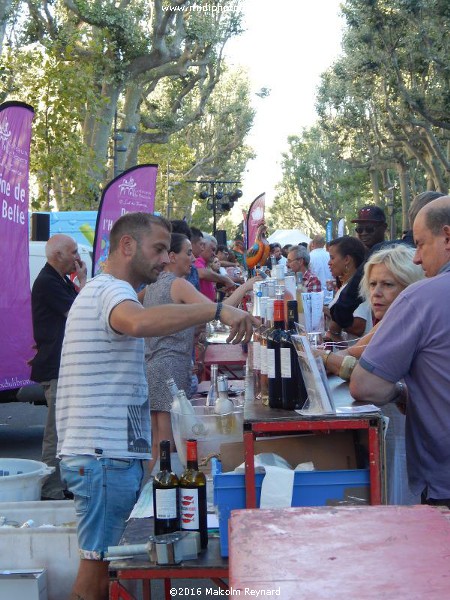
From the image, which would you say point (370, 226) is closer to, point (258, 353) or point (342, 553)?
point (258, 353)

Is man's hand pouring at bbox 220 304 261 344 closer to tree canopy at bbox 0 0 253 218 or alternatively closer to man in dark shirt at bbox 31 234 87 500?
man in dark shirt at bbox 31 234 87 500

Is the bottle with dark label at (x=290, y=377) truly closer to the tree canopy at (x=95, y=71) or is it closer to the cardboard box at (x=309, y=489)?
the cardboard box at (x=309, y=489)

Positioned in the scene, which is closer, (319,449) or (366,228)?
(319,449)

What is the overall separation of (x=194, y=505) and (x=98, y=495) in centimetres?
53

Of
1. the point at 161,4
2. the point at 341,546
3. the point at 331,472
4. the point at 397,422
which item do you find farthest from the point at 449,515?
the point at 161,4

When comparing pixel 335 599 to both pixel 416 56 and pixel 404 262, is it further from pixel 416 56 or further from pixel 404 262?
pixel 416 56

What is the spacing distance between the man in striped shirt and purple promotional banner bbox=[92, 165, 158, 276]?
263 inches

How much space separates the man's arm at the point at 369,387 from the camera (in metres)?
3.34

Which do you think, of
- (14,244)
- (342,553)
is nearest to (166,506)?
(342,553)

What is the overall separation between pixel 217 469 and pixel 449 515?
1.34 m

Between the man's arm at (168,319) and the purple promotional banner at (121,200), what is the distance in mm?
6859

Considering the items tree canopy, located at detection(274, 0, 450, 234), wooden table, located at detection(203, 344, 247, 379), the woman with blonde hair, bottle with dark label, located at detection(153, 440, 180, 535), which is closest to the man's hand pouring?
bottle with dark label, located at detection(153, 440, 180, 535)

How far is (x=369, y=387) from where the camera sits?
335 cm

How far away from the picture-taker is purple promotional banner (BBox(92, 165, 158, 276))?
10703mm
